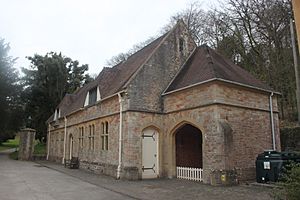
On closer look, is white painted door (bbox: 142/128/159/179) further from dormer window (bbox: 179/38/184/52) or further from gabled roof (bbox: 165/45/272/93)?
dormer window (bbox: 179/38/184/52)

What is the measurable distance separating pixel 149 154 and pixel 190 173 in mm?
2685

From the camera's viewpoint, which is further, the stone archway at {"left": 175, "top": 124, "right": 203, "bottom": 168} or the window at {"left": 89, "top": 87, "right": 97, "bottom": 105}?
the window at {"left": 89, "top": 87, "right": 97, "bottom": 105}

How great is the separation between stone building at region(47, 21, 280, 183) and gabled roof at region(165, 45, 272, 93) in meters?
0.07

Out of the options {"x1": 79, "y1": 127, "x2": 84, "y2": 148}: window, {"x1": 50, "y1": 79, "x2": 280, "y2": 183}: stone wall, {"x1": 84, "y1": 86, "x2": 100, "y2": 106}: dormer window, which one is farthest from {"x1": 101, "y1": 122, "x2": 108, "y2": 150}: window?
{"x1": 79, "y1": 127, "x2": 84, "y2": 148}: window

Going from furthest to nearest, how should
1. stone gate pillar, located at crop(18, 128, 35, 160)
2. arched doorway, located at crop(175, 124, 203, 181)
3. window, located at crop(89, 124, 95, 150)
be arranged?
stone gate pillar, located at crop(18, 128, 35, 160), window, located at crop(89, 124, 95, 150), arched doorway, located at crop(175, 124, 203, 181)

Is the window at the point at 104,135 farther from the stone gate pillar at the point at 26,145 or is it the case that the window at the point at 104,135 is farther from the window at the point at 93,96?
the stone gate pillar at the point at 26,145

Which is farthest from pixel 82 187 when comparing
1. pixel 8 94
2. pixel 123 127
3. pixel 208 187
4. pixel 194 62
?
pixel 8 94

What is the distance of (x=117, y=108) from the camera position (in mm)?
17562

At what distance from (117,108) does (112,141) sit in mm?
2149

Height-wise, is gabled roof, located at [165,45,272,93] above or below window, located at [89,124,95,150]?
above

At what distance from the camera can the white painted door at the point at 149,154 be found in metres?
16.5

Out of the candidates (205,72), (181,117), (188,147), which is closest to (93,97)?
(188,147)

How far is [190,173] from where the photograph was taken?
15602 mm

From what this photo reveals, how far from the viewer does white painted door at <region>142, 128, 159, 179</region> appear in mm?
16547
